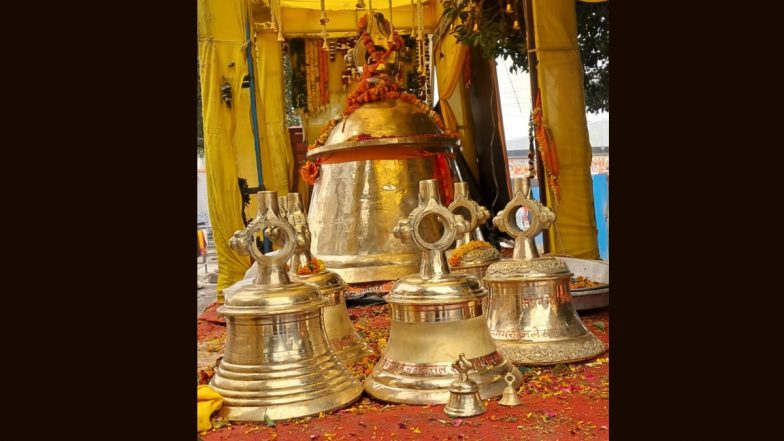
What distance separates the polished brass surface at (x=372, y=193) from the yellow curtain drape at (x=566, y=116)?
2.59 feet

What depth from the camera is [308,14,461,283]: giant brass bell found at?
4398 mm

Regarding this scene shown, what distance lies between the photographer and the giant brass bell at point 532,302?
251cm

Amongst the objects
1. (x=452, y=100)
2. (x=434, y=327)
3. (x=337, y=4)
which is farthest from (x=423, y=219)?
(x=337, y=4)

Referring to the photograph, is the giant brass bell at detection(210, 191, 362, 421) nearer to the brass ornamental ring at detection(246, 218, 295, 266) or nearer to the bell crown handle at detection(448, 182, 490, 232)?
the brass ornamental ring at detection(246, 218, 295, 266)

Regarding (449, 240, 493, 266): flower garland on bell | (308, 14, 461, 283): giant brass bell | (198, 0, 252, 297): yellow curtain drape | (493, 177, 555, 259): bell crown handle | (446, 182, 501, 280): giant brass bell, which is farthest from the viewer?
(198, 0, 252, 297): yellow curtain drape

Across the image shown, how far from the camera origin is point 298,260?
9.30 feet

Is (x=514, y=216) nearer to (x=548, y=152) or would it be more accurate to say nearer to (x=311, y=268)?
(x=311, y=268)

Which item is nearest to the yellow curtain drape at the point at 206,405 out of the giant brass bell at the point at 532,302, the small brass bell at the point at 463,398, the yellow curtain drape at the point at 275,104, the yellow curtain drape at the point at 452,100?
the small brass bell at the point at 463,398

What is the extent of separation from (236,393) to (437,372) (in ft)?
1.97

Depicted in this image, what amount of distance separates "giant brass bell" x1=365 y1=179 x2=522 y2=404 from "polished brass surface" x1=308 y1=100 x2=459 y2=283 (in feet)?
7.09

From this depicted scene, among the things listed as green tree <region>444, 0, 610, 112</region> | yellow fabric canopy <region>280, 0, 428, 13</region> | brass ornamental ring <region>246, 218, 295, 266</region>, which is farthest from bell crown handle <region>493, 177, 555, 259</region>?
yellow fabric canopy <region>280, 0, 428, 13</region>

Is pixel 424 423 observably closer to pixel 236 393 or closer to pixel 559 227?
pixel 236 393

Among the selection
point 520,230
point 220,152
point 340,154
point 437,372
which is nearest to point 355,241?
point 340,154

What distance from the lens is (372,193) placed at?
178 inches
